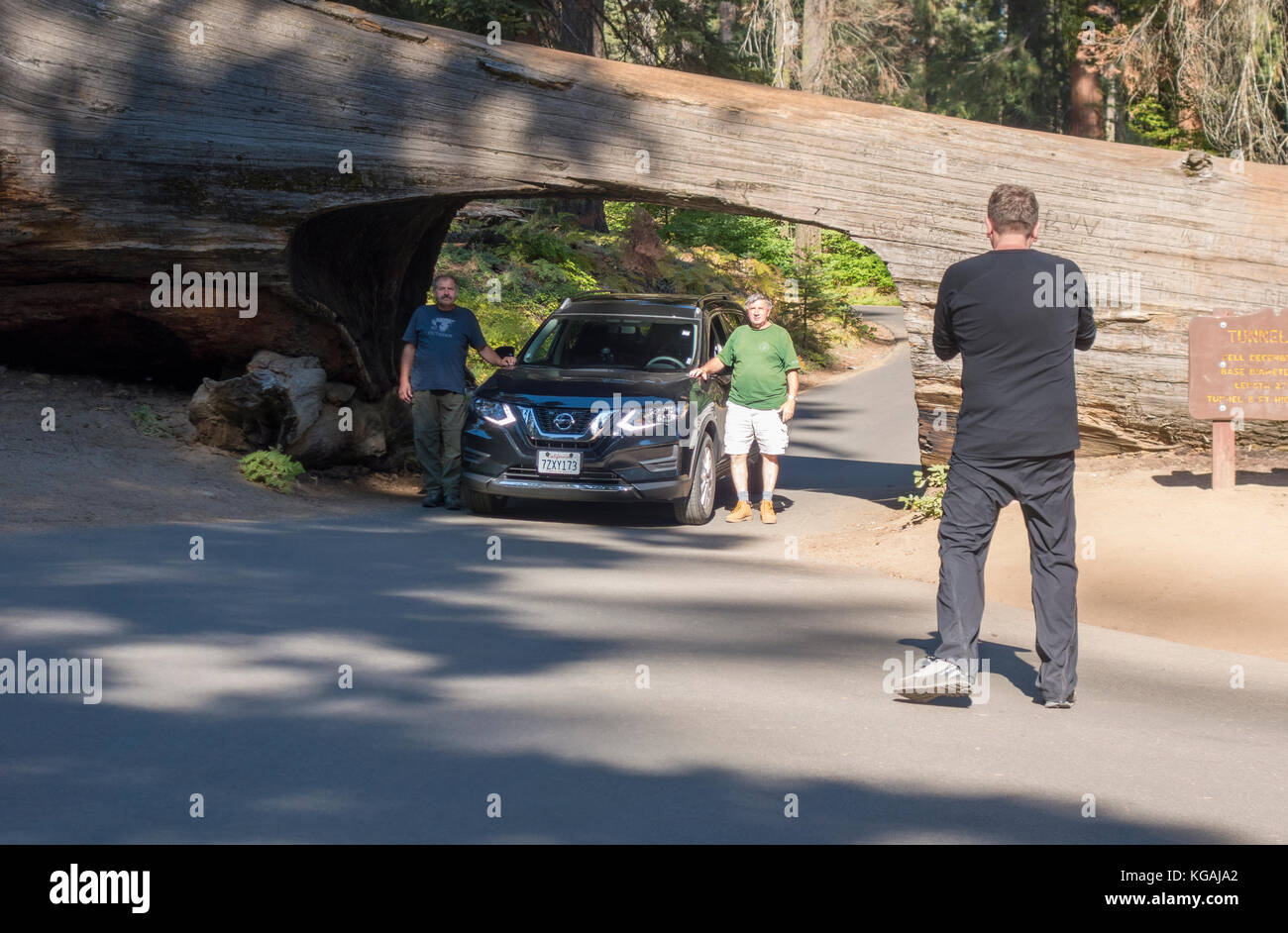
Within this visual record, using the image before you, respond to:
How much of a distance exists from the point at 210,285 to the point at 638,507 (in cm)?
486

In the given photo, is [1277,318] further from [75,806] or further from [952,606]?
[75,806]

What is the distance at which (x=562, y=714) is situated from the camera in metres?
5.94

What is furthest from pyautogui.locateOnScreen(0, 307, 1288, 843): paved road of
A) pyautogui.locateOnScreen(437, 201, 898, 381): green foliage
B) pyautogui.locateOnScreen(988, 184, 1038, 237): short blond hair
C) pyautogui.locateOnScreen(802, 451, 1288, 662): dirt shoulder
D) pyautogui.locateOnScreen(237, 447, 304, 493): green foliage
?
pyautogui.locateOnScreen(437, 201, 898, 381): green foliage

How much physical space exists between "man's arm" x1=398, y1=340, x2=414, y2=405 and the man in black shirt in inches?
300

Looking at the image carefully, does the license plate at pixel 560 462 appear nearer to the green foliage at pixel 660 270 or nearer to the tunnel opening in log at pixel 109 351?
the tunnel opening in log at pixel 109 351

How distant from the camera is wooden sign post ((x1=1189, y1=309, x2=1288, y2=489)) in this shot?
35.1 ft

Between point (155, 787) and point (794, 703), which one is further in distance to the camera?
point (794, 703)

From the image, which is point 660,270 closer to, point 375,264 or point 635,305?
point 375,264

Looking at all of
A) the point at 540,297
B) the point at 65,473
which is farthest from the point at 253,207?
the point at 540,297

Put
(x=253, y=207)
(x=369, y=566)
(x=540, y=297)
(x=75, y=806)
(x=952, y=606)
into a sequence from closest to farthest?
1. (x=75, y=806)
2. (x=952, y=606)
3. (x=369, y=566)
4. (x=253, y=207)
5. (x=540, y=297)

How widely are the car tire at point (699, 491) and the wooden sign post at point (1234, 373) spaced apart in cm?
436

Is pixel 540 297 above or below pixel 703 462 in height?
above

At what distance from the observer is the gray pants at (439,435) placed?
13.2 m

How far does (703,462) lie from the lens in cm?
1305
